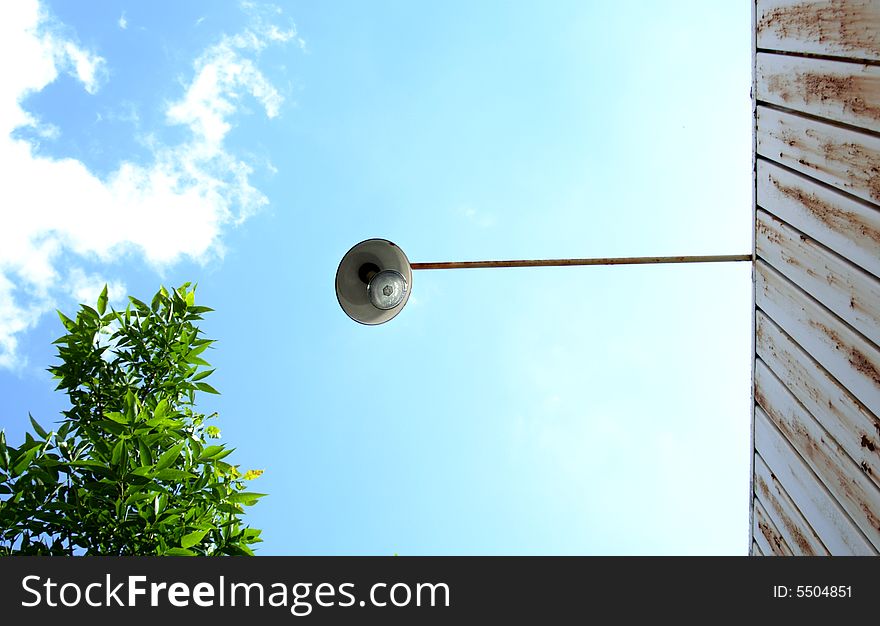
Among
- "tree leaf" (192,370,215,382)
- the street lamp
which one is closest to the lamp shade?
the street lamp

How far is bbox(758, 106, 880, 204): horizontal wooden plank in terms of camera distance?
2.49m

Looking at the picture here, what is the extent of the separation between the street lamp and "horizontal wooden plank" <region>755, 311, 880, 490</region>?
1.67 ft

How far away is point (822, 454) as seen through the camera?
2898mm

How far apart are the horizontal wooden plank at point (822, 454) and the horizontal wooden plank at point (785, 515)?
295 mm

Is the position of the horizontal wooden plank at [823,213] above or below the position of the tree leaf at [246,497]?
above

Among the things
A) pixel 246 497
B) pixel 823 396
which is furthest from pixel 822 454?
pixel 246 497

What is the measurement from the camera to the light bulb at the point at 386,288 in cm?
355

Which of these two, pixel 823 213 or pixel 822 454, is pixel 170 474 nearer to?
pixel 822 454

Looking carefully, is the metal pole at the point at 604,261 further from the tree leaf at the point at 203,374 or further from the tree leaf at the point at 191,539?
the tree leaf at the point at 191,539

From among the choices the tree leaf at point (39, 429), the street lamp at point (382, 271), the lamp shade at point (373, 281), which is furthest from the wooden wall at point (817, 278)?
the tree leaf at point (39, 429)

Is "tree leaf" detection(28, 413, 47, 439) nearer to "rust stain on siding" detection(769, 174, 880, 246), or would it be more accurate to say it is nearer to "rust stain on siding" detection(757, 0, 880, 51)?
"rust stain on siding" detection(769, 174, 880, 246)
